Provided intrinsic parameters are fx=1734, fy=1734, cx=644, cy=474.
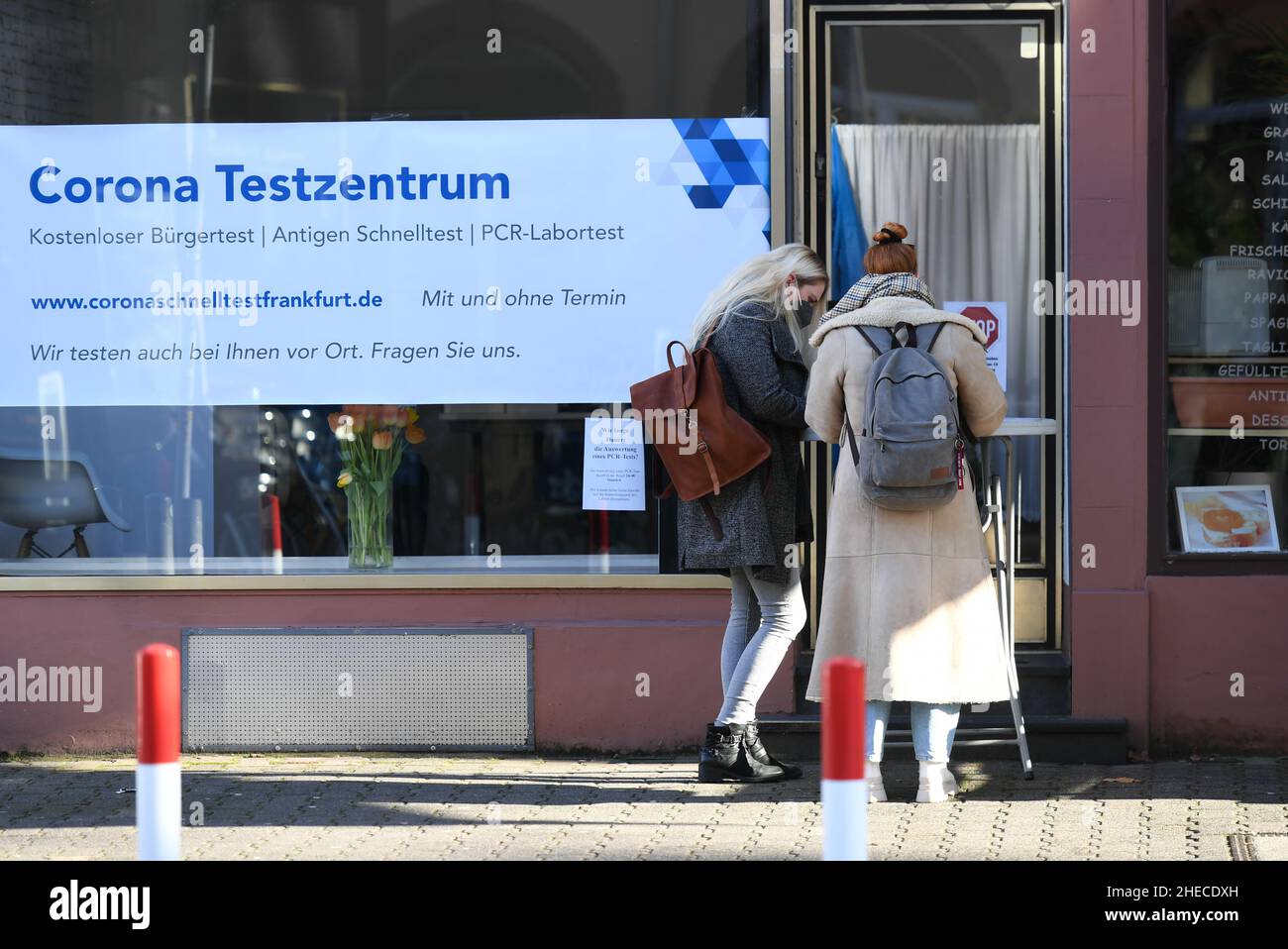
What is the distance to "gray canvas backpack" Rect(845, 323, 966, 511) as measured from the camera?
19.1ft

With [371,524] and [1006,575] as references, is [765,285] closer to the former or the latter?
[1006,575]

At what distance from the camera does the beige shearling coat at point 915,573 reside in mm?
6051

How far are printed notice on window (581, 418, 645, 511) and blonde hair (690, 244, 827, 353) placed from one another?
114 cm

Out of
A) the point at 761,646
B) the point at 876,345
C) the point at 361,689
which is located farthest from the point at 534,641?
the point at 876,345

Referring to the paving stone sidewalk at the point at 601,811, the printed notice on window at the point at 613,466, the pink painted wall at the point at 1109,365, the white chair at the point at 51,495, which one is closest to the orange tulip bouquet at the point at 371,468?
the printed notice on window at the point at 613,466

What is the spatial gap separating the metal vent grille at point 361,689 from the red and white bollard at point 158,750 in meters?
3.66

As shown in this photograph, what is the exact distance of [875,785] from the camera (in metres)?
6.23

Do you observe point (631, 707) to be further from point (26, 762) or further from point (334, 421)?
point (26, 762)

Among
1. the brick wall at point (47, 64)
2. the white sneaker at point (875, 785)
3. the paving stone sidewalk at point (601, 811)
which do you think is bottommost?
the paving stone sidewalk at point (601, 811)

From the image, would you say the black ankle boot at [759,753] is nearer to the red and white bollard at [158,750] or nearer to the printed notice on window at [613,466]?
the printed notice on window at [613,466]

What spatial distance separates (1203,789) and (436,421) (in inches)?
139

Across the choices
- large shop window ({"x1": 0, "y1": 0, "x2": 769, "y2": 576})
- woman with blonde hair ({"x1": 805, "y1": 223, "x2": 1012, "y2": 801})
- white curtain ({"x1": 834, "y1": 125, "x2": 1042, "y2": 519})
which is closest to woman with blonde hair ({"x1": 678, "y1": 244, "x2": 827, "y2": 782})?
woman with blonde hair ({"x1": 805, "y1": 223, "x2": 1012, "y2": 801})

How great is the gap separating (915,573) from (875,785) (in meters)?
0.79

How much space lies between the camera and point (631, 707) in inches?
291
